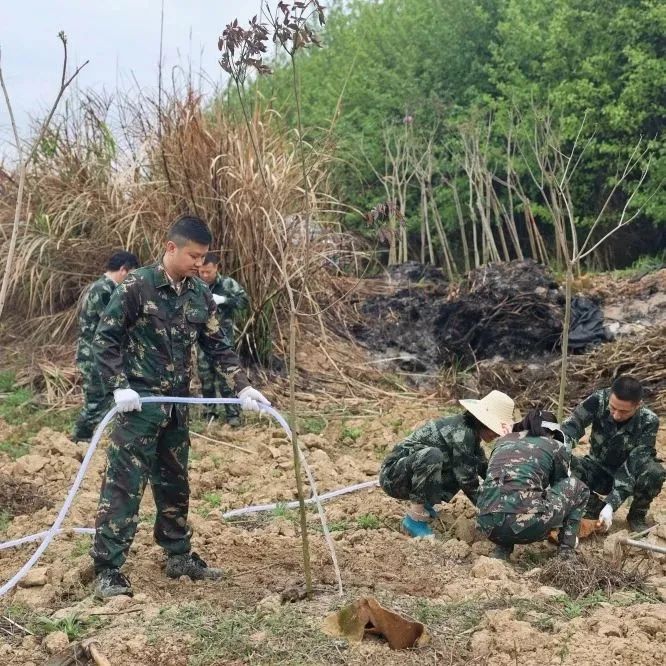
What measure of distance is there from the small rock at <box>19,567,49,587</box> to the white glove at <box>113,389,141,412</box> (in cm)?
99

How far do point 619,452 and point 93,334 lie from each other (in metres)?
4.10

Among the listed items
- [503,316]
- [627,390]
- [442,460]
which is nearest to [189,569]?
[442,460]

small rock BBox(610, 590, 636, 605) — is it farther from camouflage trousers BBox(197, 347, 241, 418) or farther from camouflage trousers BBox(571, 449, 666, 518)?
camouflage trousers BBox(197, 347, 241, 418)

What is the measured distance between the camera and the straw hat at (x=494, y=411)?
5070mm

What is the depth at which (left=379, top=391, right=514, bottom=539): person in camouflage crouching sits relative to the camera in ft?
16.9

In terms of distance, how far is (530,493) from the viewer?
4.77 m

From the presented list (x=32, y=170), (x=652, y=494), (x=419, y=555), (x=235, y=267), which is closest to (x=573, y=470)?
(x=652, y=494)

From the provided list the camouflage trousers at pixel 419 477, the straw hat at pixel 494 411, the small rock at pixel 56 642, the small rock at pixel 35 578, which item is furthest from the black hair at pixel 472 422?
the small rock at pixel 56 642

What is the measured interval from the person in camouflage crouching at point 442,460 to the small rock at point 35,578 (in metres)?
1.86

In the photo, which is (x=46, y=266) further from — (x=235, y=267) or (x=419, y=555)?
(x=419, y=555)

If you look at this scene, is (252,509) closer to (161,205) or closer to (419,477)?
(419,477)

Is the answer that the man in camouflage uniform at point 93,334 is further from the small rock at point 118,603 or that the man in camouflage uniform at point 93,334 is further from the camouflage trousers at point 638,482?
the camouflage trousers at point 638,482

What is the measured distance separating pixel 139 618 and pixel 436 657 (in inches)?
46.1

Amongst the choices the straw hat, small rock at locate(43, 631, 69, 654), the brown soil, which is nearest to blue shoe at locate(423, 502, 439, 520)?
the brown soil
